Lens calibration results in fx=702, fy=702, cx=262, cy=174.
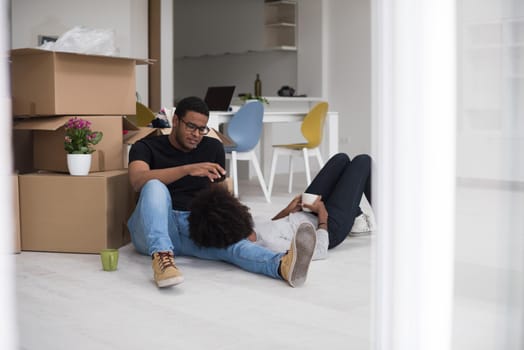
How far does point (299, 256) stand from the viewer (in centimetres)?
273

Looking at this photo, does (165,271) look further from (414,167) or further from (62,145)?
(414,167)

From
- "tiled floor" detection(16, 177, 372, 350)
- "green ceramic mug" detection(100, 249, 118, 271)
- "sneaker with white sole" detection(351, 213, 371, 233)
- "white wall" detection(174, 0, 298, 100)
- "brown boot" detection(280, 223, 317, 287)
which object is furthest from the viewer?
"white wall" detection(174, 0, 298, 100)

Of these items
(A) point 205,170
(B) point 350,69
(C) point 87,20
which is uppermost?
(C) point 87,20

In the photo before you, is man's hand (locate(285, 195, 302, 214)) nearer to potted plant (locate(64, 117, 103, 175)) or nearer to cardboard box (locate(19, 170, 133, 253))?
cardboard box (locate(19, 170, 133, 253))

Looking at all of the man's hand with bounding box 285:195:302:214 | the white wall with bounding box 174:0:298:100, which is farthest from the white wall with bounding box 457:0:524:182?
the white wall with bounding box 174:0:298:100

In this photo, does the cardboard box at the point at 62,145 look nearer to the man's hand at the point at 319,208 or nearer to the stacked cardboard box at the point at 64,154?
the stacked cardboard box at the point at 64,154

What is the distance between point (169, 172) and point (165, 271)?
0.61 metres

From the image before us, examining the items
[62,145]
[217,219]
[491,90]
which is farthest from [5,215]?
[62,145]

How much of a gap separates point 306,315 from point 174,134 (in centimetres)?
130

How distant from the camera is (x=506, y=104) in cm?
123

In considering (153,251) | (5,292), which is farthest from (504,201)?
(153,251)

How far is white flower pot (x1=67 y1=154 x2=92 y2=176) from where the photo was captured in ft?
11.5

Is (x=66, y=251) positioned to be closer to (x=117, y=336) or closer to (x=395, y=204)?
(x=117, y=336)

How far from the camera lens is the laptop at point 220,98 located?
584 centimetres
